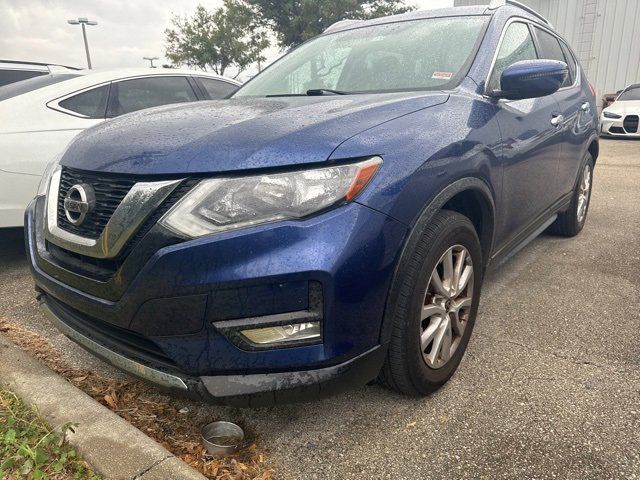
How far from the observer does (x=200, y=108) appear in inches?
85.3

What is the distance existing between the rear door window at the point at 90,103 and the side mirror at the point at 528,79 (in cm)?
310

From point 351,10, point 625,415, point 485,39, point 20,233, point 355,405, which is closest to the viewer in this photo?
point 625,415

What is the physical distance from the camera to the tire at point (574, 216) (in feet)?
13.3

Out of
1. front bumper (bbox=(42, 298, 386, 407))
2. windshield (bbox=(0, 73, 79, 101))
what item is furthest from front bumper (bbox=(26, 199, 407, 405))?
windshield (bbox=(0, 73, 79, 101))

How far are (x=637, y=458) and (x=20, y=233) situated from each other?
4736 mm

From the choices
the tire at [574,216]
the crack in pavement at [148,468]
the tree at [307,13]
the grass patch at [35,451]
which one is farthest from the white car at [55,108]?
the tree at [307,13]

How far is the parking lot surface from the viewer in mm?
1721

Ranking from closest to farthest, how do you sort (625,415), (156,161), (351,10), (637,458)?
(156,161) → (637,458) → (625,415) → (351,10)

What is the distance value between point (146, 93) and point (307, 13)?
2014 centimetres

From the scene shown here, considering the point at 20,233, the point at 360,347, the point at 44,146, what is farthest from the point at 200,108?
the point at 20,233

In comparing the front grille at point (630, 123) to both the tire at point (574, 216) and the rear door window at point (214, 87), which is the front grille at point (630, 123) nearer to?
the tire at point (574, 216)

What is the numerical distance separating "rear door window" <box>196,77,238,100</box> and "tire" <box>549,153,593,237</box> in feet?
10.5

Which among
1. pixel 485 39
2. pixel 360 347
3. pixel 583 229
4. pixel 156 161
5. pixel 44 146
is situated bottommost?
pixel 583 229

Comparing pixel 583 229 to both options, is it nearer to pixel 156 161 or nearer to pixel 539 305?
pixel 539 305
